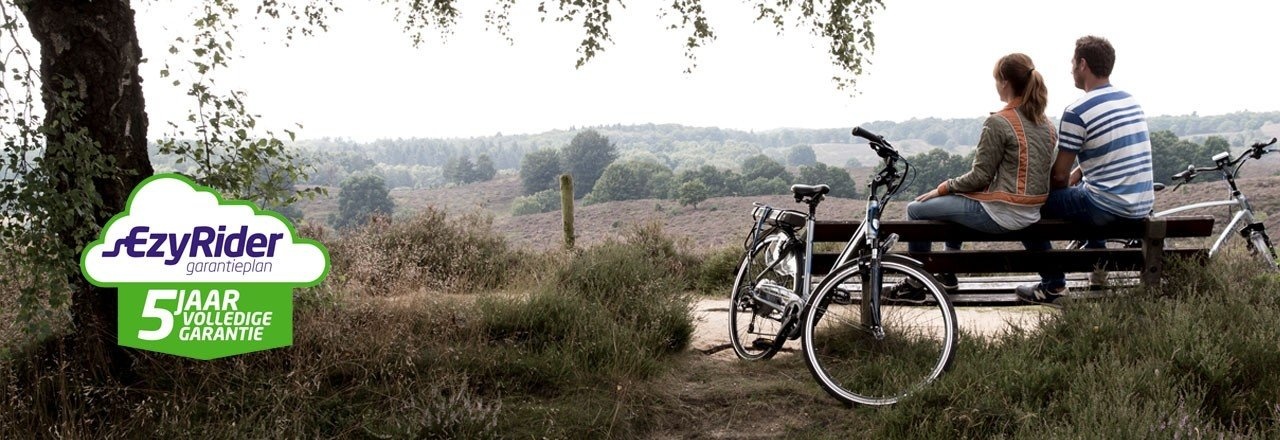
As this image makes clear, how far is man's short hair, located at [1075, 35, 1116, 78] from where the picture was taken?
509 centimetres

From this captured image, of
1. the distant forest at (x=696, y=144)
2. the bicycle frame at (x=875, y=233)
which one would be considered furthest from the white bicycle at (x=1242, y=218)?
the distant forest at (x=696, y=144)

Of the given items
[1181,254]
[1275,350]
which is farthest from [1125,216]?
[1275,350]

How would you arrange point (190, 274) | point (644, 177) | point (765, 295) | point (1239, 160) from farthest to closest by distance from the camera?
point (644, 177), point (1239, 160), point (765, 295), point (190, 274)

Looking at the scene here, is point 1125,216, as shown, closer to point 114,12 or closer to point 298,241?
point 298,241

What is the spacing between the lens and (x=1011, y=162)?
16.6ft

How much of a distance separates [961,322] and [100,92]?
572cm

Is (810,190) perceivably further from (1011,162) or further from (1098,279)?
(1098,279)

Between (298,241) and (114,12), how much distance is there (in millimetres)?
1576

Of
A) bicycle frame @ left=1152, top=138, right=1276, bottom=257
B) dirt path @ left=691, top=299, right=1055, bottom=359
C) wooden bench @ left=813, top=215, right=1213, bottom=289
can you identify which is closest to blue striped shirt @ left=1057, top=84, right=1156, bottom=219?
wooden bench @ left=813, top=215, right=1213, bottom=289

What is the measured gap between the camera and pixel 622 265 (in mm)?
6809

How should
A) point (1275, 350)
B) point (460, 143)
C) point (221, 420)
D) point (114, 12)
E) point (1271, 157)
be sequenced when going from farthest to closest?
1. point (460, 143)
2. point (1271, 157)
3. point (114, 12)
4. point (1275, 350)
5. point (221, 420)

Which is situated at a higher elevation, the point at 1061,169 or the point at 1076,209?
the point at 1061,169

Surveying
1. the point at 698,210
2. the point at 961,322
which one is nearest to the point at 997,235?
the point at 961,322

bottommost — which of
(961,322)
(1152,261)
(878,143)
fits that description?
(961,322)
